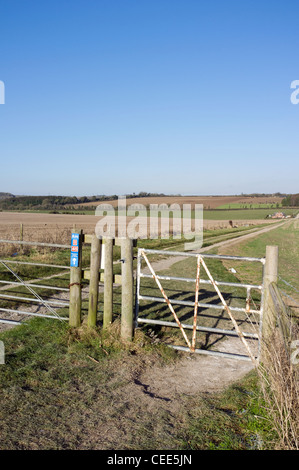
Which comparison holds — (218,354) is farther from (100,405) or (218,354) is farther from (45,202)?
(45,202)

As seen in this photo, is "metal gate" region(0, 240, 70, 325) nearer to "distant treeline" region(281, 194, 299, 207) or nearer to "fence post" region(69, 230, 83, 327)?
"fence post" region(69, 230, 83, 327)

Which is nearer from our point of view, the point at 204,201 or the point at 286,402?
the point at 286,402

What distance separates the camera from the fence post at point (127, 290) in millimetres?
5938

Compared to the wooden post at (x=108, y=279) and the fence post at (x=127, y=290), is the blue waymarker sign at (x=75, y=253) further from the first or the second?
the fence post at (x=127, y=290)

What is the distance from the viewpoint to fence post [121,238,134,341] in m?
5.94

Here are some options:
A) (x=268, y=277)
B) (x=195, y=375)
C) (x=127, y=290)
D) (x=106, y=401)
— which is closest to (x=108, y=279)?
(x=127, y=290)

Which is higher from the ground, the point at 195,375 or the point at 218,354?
the point at 218,354

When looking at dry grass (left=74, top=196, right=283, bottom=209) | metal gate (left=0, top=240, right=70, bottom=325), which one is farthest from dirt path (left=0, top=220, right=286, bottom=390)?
dry grass (left=74, top=196, right=283, bottom=209)

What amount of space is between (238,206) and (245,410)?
377 feet

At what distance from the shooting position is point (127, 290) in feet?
19.7

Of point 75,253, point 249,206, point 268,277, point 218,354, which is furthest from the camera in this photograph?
point 249,206

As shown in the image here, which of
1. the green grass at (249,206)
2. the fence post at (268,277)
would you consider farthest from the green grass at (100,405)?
the green grass at (249,206)

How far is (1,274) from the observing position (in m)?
11.8
